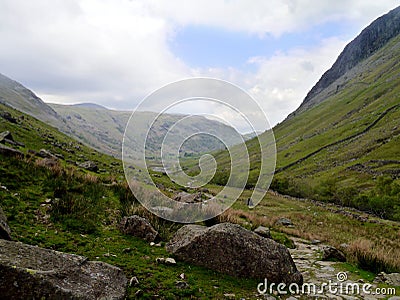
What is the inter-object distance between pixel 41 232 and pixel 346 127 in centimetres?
17146

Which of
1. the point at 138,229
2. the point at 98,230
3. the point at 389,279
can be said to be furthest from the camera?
the point at 138,229

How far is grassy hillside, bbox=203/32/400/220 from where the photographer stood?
2872 inches

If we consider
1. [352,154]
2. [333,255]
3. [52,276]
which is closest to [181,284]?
[52,276]

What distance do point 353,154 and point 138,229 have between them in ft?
450

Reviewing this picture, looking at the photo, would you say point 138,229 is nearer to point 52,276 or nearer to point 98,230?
point 98,230

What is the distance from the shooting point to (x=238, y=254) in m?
8.47

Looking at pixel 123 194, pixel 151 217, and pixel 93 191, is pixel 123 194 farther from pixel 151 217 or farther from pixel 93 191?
pixel 151 217

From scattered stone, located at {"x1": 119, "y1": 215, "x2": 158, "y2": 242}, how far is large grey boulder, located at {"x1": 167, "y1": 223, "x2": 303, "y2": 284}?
1428 millimetres

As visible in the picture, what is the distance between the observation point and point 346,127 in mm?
158500

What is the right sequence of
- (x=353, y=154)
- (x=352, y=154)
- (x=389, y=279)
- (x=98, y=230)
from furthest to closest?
(x=352, y=154) < (x=353, y=154) < (x=98, y=230) < (x=389, y=279)

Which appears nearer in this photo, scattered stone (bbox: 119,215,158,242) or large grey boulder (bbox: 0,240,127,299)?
large grey boulder (bbox: 0,240,127,299)

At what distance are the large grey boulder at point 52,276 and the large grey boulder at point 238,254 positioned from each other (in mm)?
2620

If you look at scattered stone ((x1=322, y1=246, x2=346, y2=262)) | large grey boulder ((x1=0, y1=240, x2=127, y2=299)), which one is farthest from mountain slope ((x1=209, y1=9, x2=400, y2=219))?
large grey boulder ((x1=0, y1=240, x2=127, y2=299))

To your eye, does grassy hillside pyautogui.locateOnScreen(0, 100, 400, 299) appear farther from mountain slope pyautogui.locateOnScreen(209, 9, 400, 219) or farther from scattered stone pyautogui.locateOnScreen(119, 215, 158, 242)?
mountain slope pyautogui.locateOnScreen(209, 9, 400, 219)
